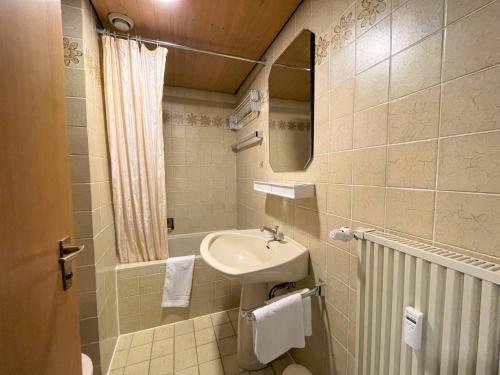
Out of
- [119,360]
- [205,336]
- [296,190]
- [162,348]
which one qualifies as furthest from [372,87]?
[119,360]

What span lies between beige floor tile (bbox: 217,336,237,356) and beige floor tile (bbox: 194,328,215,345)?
84 millimetres

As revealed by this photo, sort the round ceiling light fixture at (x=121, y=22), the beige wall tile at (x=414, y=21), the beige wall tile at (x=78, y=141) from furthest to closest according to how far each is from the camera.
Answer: the round ceiling light fixture at (x=121, y=22)
the beige wall tile at (x=78, y=141)
the beige wall tile at (x=414, y=21)

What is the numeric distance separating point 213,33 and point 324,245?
1.59 m

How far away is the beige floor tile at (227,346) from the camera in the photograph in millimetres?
1481

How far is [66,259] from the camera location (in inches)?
23.5

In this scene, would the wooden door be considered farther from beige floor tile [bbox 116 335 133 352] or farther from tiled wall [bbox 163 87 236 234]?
tiled wall [bbox 163 87 236 234]

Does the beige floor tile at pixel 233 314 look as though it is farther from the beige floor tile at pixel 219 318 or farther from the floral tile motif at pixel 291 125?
the floral tile motif at pixel 291 125

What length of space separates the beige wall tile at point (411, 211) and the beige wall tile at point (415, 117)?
182 mm

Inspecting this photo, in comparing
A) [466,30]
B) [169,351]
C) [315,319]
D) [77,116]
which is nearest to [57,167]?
[77,116]

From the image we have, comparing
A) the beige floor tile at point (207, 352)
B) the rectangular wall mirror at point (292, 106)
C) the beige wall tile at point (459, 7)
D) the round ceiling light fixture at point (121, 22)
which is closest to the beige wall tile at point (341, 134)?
the rectangular wall mirror at point (292, 106)

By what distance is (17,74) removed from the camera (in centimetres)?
44

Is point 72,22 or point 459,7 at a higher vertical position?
point 72,22

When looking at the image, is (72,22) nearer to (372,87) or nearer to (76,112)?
(76,112)

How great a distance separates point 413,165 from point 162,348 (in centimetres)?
193
